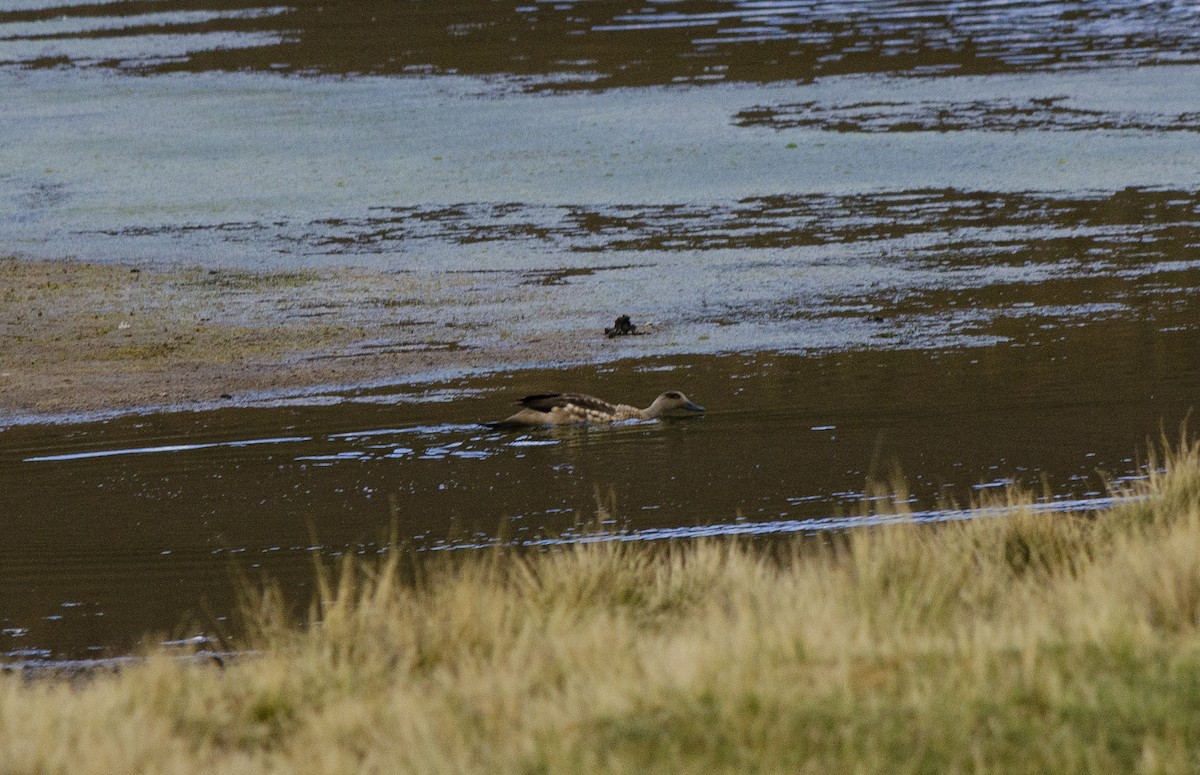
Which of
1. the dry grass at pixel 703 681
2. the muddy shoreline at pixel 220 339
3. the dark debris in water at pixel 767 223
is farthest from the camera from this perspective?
the dark debris in water at pixel 767 223

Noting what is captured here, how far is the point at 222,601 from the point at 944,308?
786 cm

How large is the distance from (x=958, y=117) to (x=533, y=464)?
1420 centimetres

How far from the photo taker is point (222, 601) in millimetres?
8906

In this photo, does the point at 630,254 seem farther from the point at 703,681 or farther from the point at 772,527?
the point at 703,681

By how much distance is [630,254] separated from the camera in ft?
57.9

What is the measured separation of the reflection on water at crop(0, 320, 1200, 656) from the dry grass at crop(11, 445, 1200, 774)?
6.37ft

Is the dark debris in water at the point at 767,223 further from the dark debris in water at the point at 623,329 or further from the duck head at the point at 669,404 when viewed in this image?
the duck head at the point at 669,404

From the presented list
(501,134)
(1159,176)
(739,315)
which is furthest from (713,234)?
(501,134)

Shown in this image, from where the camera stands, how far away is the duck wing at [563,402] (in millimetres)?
11742

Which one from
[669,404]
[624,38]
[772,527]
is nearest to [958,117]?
[624,38]

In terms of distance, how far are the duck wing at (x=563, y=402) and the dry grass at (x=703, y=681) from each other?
409 centimetres

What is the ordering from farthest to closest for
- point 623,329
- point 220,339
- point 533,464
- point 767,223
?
point 767,223 → point 220,339 → point 623,329 → point 533,464

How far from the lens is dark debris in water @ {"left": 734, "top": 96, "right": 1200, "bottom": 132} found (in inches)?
915


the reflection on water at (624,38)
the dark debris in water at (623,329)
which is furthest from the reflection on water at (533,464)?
the reflection on water at (624,38)
